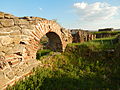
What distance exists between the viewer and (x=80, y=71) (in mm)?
4926

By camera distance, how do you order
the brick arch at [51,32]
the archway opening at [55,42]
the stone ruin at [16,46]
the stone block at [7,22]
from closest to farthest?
the stone ruin at [16,46]
the stone block at [7,22]
the brick arch at [51,32]
the archway opening at [55,42]

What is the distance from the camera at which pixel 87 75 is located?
471 centimetres

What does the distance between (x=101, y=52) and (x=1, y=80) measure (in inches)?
206

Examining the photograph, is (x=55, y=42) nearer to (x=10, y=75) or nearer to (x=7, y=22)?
(x=7, y=22)

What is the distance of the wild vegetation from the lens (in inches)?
145

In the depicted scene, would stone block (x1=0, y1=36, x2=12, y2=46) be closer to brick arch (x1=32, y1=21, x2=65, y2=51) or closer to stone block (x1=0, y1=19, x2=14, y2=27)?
stone block (x1=0, y1=19, x2=14, y2=27)

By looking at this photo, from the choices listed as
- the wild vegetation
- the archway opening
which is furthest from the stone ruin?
the archway opening

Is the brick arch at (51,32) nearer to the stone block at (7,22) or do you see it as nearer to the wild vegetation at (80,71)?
the wild vegetation at (80,71)

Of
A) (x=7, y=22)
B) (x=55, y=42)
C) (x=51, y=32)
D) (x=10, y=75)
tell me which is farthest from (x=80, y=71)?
(x=7, y=22)

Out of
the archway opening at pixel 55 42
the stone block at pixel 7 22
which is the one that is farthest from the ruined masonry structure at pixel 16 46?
the archway opening at pixel 55 42

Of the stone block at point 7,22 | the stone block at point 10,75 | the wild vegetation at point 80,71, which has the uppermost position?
the stone block at point 7,22

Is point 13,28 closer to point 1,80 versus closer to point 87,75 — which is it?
point 1,80

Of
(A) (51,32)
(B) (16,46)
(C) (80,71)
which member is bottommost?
(C) (80,71)

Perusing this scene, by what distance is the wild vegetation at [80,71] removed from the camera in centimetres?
368
